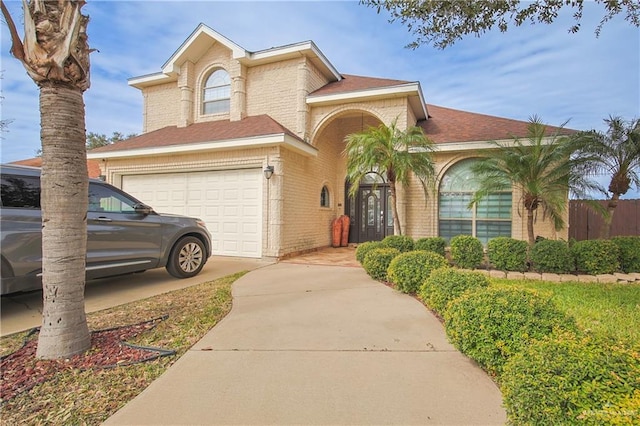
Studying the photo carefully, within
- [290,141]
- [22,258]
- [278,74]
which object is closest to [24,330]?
[22,258]

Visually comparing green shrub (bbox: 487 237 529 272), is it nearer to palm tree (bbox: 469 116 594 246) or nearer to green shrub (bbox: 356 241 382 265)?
palm tree (bbox: 469 116 594 246)

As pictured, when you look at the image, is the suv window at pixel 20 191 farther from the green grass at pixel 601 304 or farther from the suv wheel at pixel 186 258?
the green grass at pixel 601 304

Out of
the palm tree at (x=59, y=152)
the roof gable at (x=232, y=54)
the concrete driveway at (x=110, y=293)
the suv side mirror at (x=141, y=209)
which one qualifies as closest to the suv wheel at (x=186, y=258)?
the concrete driveway at (x=110, y=293)

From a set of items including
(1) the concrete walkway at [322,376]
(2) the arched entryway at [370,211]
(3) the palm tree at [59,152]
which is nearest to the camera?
(1) the concrete walkway at [322,376]

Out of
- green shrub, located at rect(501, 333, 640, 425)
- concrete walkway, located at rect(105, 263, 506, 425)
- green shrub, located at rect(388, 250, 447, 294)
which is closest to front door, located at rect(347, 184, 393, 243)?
green shrub, located at rect(388, 250, 447, 294)

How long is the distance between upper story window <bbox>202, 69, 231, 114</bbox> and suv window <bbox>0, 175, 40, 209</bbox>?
25.3 feet

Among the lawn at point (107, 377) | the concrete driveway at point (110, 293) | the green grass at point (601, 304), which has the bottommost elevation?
the concrete driveway at point (110, 293)

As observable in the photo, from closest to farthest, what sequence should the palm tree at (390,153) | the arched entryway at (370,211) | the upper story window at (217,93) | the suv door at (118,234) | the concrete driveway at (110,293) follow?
1. the concrete driveway at (110,293)
2. the suv door at (118,234)
3. the palm tree at (390,153)
4. the upper story window at (217,93)
5. the arched entryway at (370,211)

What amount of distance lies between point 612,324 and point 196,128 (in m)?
11.6

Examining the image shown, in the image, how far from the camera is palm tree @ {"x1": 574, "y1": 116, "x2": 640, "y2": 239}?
686 centimetres

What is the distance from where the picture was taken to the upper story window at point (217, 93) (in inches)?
449

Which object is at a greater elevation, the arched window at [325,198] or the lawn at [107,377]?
the arched window at [325,198]

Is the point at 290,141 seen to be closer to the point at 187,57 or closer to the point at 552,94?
the point at 187,57

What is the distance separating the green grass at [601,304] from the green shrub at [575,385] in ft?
4.74
